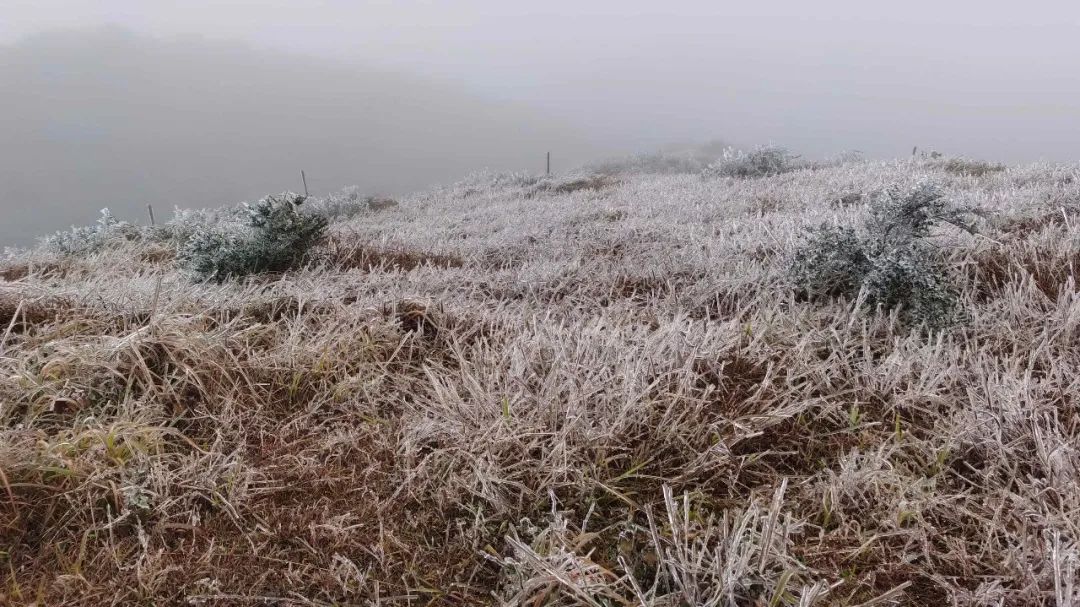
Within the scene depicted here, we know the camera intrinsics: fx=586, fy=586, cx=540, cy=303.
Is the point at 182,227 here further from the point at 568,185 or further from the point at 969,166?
the point at 969,166

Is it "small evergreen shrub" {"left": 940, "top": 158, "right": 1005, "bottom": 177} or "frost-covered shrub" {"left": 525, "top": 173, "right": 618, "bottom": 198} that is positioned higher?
"small evergreen shrub" {"left": 940, "top": 158, "right": 1005, "bottom": 177}

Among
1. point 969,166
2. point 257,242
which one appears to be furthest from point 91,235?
point 969,166

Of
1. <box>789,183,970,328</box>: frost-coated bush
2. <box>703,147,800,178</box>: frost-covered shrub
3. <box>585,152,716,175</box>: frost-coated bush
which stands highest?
<box>789,183,970,328</box>: frost-coated bush

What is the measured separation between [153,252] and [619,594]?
787 centimetres

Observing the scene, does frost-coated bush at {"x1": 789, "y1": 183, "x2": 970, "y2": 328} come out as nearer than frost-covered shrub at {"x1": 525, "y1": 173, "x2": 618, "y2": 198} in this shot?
Yes

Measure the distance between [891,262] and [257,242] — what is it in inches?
209

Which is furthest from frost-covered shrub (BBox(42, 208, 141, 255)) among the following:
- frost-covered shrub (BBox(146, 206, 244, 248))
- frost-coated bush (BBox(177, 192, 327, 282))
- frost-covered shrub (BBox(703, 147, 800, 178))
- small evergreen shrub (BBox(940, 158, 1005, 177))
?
small evergreen shrub (BBox(940, 158, 1005, 177))

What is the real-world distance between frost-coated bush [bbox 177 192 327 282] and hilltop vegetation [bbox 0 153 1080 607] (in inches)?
57.9

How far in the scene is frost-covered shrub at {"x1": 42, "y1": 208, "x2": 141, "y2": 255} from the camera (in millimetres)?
11016

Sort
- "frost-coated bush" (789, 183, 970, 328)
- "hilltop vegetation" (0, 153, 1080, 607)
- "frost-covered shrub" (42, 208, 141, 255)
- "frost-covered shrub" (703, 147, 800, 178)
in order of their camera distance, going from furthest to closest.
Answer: "frost-covered shrub" (703, 147, 800, 178)
"frost-covered shrub" (42, 208, 141, 255)
"frost-coated bush" (789, 183, 970, 328)
"hilltop vegetation" (0, 153, 1080, 607)

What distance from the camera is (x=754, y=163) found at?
54.9ft

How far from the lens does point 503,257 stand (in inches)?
275

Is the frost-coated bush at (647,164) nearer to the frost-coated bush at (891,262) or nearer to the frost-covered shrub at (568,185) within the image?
the frost-covered shrub at (568,185)

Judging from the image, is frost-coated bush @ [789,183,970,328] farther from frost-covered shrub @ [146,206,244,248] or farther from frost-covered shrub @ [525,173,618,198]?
frost-covered shrub @ [525,173,618,198]
